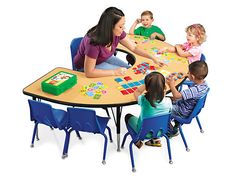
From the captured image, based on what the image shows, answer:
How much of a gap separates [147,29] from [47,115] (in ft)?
7.74

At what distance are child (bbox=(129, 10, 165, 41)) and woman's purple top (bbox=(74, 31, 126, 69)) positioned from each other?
2.68 ft

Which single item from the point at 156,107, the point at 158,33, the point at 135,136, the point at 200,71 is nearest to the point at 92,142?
the point at 135,136

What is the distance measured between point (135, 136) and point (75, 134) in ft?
3.41

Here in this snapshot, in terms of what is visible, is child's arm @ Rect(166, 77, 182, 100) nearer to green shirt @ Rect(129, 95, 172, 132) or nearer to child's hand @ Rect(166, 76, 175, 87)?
child's hand @ Rect(166, 76, 175, 87)

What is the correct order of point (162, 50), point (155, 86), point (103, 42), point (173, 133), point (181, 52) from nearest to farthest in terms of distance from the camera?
point (155, 86), point (103, 42), point (173, 133), point (181, 52), point (162, 50)

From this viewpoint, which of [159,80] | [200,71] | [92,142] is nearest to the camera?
[159,80]

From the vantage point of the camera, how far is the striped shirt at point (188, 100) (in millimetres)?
4031

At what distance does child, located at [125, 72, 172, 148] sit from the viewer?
360 cm

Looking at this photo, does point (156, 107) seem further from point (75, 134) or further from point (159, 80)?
point (75, 134)

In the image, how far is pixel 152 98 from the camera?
364 centimetres

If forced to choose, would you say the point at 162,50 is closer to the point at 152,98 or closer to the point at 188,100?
the point at 188,100

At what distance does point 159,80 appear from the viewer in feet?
11.8

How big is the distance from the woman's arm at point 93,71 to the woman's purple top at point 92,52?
0.21 ft

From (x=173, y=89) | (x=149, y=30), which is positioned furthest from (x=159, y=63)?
(x=149, y=30)
